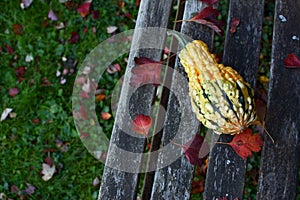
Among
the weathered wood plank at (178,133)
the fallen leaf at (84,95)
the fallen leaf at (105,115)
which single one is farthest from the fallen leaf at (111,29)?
the weathered wood plank at (178,133)

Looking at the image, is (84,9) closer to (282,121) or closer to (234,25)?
(234,25)

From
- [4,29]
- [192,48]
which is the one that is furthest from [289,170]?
[4,29]

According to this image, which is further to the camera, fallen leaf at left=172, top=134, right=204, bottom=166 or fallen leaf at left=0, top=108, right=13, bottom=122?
fallen leaf at left=0, top=108, right=13, bottom=122

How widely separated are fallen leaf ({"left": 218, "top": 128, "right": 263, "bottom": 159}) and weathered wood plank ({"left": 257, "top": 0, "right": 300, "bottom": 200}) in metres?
0.05

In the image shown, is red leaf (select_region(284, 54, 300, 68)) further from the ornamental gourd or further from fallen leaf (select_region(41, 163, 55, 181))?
fallen leaf (select_region(41, 163, 55, 181))

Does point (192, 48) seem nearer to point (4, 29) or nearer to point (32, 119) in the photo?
point (32, 119)

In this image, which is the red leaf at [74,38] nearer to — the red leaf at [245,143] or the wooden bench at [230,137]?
the wooden bench at [230,137]

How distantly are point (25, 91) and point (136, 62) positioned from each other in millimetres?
1146

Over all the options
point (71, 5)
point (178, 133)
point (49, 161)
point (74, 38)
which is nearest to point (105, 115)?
point (49, 161)

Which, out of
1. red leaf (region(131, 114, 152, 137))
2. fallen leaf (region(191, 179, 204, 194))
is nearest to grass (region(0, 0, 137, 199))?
fallen leaf (region(191, 179, 204, 194))

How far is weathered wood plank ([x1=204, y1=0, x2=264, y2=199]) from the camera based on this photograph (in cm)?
169

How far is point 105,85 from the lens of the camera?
270cm

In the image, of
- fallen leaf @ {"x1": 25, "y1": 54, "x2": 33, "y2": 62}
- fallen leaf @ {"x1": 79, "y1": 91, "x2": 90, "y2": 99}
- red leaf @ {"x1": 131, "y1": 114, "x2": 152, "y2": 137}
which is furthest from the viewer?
fallen leaf @ {"x1": 25, "y1": 54, "x2": 33, "y2": 62}

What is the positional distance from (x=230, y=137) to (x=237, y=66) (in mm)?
306
